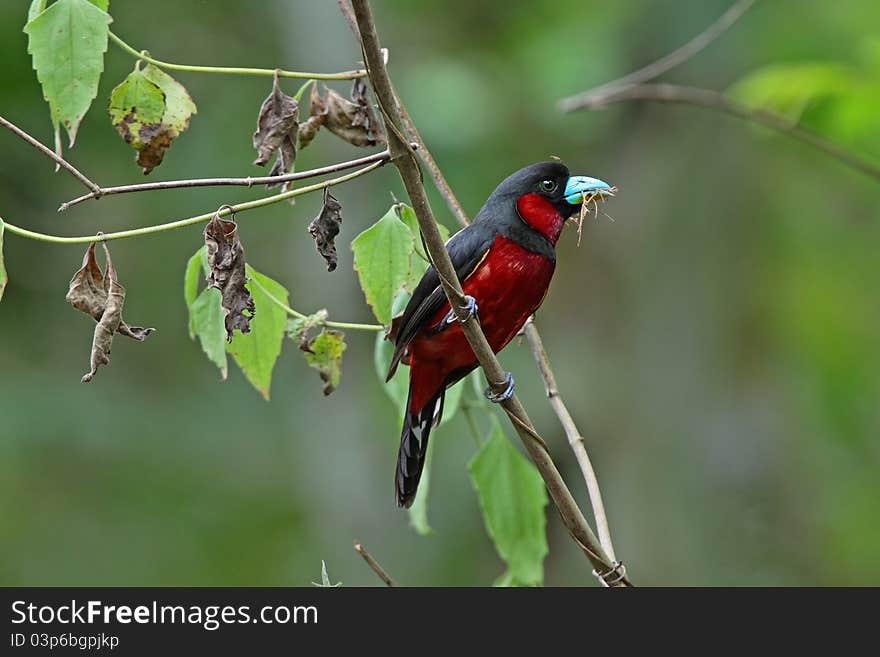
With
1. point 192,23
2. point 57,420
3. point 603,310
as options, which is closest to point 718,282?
point 603,310

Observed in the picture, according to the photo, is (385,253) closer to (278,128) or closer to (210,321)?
(278,128)

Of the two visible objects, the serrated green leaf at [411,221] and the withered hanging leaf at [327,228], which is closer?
the withered hanging leaf at [327,228]

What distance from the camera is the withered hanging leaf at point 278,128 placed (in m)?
2.28

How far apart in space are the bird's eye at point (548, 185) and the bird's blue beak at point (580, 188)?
0.13 feet

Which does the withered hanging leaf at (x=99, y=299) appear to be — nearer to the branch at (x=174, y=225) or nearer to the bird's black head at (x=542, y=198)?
the branch at (x=174, y=225)

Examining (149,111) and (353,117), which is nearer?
(149,111)

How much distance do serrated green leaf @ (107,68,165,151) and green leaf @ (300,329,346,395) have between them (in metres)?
0.64

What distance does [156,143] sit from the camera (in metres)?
2.18

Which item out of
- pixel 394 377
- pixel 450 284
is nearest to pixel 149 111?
pixel 450 284

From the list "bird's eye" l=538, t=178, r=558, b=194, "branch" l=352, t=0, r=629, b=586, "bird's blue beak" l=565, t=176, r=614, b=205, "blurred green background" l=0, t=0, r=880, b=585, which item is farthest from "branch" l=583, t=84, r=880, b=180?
"blurred green background" l=0, t=0, r=880, b=585

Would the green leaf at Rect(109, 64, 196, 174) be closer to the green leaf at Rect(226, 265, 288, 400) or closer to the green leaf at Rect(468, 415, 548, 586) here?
the green leaf at Rect(226, 265, 288, 400)

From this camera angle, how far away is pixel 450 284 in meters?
2.21

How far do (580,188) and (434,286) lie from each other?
549mm

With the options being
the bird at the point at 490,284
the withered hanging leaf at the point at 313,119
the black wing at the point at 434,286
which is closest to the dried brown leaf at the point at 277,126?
the withered hanging leaf at the point at 313,119
